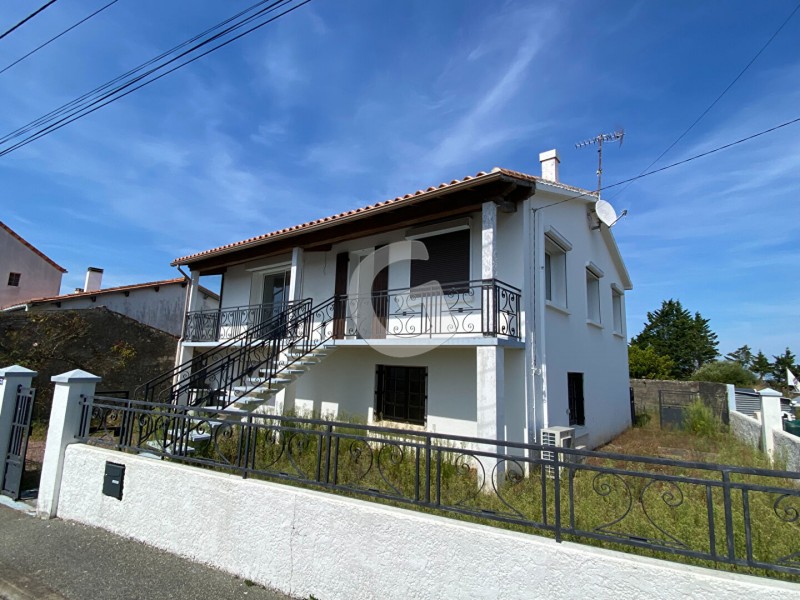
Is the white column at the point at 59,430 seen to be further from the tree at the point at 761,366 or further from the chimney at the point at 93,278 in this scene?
the tree at the point at 761,366

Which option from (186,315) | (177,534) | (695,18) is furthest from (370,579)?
(186,315)

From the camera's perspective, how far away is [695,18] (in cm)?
530

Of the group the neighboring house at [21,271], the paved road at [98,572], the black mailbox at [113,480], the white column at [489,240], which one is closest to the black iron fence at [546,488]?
the black mailbox at [113,480]

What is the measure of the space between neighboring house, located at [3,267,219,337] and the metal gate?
8.55 metres

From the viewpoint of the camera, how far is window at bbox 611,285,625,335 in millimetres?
12248

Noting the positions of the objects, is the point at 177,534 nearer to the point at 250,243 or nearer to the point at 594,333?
the point at 250,243

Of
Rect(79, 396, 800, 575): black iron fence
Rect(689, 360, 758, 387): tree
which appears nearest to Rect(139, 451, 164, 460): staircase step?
Rect(79, 396, 800, 575): black iron fence

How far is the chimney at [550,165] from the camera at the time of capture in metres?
9.48

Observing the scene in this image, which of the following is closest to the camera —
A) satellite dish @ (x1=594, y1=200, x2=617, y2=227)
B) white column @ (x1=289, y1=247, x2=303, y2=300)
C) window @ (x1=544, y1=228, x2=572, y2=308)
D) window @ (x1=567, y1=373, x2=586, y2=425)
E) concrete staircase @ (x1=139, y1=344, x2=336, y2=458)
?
concrete staircase @ (x1=139, y1=344, x2=336, y2=458)

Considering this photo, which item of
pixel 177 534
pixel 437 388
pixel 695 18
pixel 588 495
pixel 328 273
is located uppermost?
pixel 695 18

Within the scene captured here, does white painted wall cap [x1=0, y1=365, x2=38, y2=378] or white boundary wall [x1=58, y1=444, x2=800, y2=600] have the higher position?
white painted wall cap [x1=0, y1=365, x2=38, y2=378]

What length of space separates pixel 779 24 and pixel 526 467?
6.33 meters

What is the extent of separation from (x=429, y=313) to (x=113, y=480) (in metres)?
4.98

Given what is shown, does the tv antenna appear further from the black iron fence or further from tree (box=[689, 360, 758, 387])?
tree (box=[689, 360, 758, 387])
